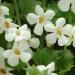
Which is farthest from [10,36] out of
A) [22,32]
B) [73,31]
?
[73,31]

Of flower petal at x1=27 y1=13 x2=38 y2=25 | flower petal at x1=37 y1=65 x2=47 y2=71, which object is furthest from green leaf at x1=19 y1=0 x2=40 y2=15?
flower petal at x1=37 y1=65 x2=47 y2=71

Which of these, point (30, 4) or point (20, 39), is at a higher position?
point (30, 4)

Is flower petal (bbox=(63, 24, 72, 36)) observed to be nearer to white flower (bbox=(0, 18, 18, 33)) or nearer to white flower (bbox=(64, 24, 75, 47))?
white flower (bbox=(64, 24, 75, 47))

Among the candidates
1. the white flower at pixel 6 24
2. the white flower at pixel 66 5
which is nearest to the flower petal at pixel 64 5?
the white flower at pixel 66 5

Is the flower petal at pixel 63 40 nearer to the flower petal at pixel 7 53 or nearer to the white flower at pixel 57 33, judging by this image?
the white flower at pixel 57 33

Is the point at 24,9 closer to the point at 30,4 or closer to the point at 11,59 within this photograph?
the point at 30,4

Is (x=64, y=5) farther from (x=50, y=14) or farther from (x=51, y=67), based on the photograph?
(x=51, y=67)
